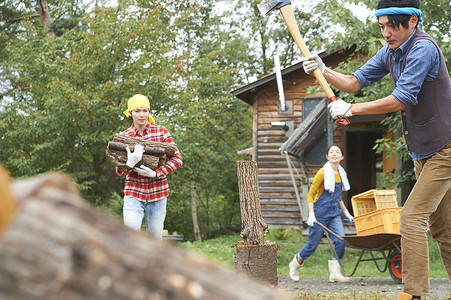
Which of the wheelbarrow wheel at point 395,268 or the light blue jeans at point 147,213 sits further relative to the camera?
the wheelbarrow wheel at point 395,268

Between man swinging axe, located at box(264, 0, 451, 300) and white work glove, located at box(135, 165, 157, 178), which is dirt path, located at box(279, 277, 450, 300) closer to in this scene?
white work glove, located at box(135, 165, 157, 178)

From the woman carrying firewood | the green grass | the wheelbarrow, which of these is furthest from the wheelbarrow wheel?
the woman carrying firewood

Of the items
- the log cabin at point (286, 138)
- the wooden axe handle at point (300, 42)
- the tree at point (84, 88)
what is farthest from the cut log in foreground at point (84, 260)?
the log cabin at point (286, 138)

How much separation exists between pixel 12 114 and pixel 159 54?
15.3ft

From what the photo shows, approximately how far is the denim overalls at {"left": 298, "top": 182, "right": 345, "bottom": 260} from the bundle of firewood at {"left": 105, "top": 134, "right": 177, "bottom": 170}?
11.5 ft

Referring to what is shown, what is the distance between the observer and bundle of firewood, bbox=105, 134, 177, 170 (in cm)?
582

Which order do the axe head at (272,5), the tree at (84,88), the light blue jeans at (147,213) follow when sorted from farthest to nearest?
the tree at (84,88) < the light blue jeans at (147,213) < the axe head at (272,5)

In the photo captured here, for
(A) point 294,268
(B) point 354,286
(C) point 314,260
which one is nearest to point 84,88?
(C) point 314,260

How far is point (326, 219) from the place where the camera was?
8734 mm

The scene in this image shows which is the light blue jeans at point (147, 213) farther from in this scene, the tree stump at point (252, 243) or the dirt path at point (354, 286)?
the dirt path at point (354, 286)

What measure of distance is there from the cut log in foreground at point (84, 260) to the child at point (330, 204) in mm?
7319

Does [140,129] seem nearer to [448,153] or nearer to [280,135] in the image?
[448,153]

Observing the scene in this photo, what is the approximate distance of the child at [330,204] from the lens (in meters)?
8.55

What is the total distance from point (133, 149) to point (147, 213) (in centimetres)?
66
